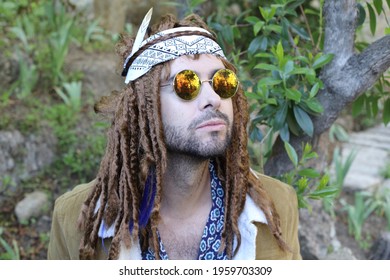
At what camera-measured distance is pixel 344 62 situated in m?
2.47

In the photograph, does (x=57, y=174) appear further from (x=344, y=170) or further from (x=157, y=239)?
(x=157, y=239)

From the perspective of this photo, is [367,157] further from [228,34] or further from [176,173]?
[176,173]

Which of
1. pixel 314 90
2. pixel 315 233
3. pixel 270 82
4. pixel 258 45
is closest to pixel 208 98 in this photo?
pixel 270 82

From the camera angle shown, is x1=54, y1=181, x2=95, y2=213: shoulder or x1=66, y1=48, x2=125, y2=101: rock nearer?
x1=54, y1=181, x2=95, y2=213: shoulder

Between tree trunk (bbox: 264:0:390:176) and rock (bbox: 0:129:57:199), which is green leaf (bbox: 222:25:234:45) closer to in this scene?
tree trunk (bbox: 264:0:390:176)

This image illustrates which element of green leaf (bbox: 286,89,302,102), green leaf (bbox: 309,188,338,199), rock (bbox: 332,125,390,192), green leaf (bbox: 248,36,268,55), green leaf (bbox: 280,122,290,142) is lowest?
rock (bbox: 332,125,390,192)

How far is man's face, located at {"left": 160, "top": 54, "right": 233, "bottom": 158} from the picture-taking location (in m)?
1.96

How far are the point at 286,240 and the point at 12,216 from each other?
2234 millimetres

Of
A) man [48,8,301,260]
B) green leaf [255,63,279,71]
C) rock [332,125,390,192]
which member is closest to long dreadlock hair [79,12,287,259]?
man [48,8,301,260]

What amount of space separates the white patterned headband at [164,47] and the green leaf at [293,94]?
40 centimetres

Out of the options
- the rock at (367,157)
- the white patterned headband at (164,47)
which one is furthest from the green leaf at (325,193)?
the rock at (367,157)

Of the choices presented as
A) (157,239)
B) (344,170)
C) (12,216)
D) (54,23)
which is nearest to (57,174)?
(12,216)

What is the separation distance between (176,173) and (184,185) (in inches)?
2.1

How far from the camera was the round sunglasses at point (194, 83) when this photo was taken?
196 cm
